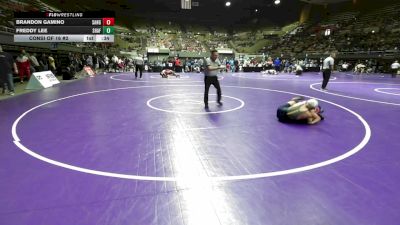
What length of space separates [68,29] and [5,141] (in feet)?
28.4

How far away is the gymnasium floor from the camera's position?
306cm

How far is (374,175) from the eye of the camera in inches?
157

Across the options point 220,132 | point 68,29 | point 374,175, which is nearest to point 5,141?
point 220,132

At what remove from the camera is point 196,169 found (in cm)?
423
